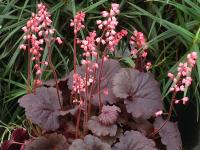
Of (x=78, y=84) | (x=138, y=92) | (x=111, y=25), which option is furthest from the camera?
(x=138, y=92)

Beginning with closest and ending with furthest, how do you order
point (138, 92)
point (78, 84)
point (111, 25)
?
1. point (111, 25)
2. point (78, 84)
3. point (138, 92)

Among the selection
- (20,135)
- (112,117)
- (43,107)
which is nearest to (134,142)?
(112,117)

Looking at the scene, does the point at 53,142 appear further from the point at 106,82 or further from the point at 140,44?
the point at 140,44

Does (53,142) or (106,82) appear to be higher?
(106,82)

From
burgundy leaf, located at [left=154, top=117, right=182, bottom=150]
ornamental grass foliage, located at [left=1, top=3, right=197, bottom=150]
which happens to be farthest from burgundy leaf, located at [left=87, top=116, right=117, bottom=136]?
burgundy leaf, located at [left=154, top=117, right=182, bottom=150]

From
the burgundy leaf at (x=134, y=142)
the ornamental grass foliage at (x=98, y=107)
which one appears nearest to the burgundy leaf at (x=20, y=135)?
the ornamental grass foliage at (x=98, y=107)

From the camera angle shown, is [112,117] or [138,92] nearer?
[112,117]
